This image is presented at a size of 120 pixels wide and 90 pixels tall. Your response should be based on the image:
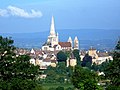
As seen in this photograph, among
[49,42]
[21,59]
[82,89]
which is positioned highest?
[49,42]

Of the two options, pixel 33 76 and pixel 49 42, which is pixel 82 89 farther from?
pixel 49 42

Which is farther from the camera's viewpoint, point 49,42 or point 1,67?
point 49,42

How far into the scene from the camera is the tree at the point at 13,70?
38.5ft

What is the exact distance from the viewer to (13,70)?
39.4 ft

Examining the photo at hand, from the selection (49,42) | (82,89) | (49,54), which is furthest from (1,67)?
(49,42)

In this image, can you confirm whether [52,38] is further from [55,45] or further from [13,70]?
[13,70]

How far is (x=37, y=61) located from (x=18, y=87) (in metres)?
60.5

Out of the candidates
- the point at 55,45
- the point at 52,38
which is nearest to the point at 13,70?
the point at 55,45

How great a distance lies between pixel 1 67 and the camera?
1188 cm

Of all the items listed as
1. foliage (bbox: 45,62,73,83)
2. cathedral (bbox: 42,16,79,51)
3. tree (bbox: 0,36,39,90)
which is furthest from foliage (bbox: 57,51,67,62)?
tree (bbox: 0,36,39,90)

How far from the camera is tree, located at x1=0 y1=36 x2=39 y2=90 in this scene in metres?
11.7

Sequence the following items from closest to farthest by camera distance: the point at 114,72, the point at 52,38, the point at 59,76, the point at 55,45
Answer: the point at 114,72 < the point at 59,76 < the point at 55,45 < the point at 52,38

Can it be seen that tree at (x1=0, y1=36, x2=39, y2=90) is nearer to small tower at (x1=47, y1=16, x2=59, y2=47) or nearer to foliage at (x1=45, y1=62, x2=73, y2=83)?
foliage at (x1=45, y1=62, x2=73, y2=83)

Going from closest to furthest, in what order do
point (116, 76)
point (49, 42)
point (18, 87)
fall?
point (18, 87) < point (116, 76) < point (49, 42)
